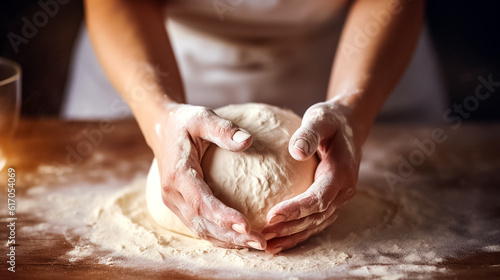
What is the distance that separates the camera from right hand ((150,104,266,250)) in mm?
1003

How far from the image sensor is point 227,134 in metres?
1.04

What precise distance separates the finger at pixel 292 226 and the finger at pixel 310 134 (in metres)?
0.14

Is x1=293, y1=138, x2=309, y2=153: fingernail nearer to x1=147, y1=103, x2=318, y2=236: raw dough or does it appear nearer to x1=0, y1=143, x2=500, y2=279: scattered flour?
x1=147, y1=103, x2=318, y2=236: raw dough

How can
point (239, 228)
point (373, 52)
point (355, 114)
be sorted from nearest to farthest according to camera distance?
point (239, 228)
point (355, 114)
point (373, 52)

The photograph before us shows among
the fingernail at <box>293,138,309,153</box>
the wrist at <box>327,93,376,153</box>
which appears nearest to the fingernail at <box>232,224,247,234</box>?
the fingernail at <box>293,138,309,153</box>

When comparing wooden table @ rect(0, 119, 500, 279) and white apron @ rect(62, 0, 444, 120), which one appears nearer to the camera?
wooden table @ rect(0, 119, 500, 279)

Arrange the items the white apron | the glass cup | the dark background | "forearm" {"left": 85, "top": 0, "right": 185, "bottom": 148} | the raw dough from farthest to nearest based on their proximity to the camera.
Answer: the dark background
the white apron
the glass cup
"forearm" {"left": 85, "top": 0, "right": 185, "bottom": 148}
the raw dough

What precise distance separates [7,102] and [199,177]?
797 mm

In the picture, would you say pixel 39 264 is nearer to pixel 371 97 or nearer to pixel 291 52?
pixel 371 97

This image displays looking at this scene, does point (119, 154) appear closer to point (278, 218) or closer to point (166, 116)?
point (166, 116)

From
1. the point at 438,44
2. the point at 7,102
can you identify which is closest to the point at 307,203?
the point at 7,102

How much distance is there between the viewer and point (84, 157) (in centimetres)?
174

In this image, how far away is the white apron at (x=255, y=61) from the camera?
1.71 meters

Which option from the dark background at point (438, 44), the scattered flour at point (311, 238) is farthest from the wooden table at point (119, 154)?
the dark background at point (438, 44)
